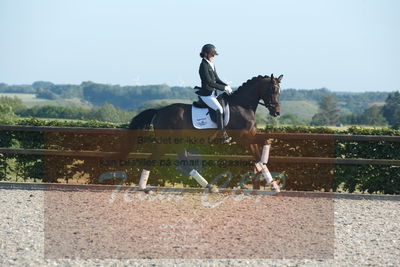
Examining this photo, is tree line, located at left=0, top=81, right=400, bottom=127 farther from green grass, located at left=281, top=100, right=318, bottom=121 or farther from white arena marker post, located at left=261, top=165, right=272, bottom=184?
white arena marker post, located at left=261, top=165, right=272, bottom=184

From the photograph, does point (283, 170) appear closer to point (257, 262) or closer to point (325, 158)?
point (325, 158)

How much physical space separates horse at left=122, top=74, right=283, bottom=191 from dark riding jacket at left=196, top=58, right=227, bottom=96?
1.32 feet

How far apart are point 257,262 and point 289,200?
15.6ft

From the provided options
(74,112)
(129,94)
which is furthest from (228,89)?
(129,94)

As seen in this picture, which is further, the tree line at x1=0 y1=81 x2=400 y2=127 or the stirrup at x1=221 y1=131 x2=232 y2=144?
the tree line at x1=0 y1=81 x2=400 y2=127

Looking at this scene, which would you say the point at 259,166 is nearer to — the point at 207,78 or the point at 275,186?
the point at 275,186

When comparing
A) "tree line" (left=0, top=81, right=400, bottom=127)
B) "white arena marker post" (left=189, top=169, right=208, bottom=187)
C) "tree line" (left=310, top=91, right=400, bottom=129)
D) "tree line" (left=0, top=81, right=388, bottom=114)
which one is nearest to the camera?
"white arena marker post" (left=189, top=169, right=208, bottom=187)

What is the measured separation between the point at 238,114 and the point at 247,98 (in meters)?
0.42

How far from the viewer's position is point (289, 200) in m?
11.6

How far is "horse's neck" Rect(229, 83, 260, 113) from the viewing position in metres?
12.2

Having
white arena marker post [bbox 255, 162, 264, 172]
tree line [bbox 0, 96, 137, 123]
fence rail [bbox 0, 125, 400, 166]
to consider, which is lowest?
tree line [bbox 0, 96, 137, 123]

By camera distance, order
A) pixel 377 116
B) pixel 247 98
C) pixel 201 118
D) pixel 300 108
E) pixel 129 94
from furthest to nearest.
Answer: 1. pixel 300 108
2. pixel 129 94
3. pixel 377 116
4. pixel 247 98
5. pixel 201 118

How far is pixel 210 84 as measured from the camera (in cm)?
1166

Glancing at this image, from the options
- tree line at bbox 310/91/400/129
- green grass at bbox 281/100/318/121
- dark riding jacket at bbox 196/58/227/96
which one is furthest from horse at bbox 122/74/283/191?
green grass at bbox 281/100/318/121
